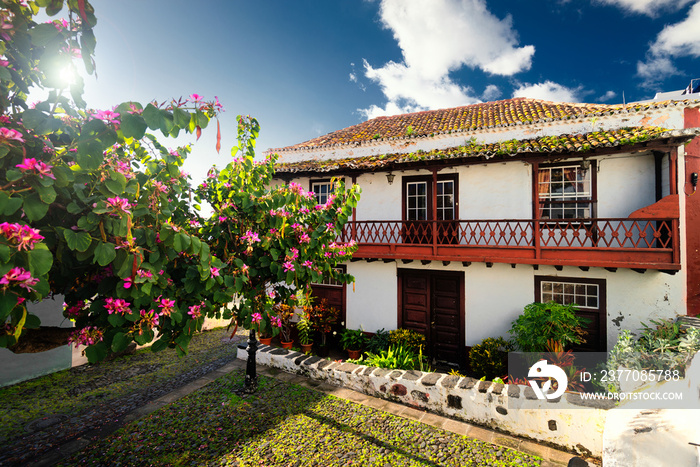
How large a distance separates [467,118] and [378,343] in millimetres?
9495

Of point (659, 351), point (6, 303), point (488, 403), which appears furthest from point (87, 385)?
point (659, 351)

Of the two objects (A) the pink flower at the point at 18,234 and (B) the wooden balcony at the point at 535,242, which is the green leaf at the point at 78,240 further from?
(B) the wooden balcony at the point at 535,242

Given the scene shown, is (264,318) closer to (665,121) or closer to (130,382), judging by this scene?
(130,382)

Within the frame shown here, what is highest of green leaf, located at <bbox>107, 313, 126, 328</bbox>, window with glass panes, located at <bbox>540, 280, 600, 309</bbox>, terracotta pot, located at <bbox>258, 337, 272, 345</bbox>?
green leaf, located at <bbox>107, 313, 126, 328</bbox>

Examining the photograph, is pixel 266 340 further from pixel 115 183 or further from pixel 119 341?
pixel 115 183

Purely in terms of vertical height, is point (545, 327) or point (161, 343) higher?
point (161, 343)

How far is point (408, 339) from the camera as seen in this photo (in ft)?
29.9

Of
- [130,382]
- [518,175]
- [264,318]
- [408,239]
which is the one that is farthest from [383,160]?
[130,382]

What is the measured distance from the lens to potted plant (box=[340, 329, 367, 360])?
Result: 32.1 feet

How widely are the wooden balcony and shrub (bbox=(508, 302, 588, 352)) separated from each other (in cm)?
119

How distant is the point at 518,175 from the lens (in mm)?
9234

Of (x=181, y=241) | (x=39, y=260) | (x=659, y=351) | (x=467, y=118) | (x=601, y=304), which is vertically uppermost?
(x=467, y=118)

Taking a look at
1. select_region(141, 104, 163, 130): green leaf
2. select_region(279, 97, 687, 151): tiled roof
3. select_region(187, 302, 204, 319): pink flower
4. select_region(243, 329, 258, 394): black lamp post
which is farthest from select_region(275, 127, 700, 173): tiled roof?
select_region(141, 104, 163, 130): green leaf

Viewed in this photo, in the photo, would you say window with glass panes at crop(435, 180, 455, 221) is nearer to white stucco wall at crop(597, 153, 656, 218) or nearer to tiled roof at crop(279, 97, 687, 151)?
tiled roof at crop(279, 97, 687, 151)
